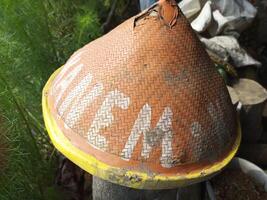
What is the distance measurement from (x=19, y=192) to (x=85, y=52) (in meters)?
0.66

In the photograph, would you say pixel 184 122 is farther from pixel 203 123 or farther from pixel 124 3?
pixel 124 3

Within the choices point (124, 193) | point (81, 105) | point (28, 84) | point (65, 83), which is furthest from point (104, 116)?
point (28, 84)

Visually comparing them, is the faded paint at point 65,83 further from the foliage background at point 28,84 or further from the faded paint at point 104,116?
the foliage background at point 28,84

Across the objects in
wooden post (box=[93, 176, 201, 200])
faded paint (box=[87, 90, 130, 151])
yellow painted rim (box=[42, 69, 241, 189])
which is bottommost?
wooden post (box=[93, 176, 201, 200])

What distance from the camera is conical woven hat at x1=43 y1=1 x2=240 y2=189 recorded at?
122 centimetres

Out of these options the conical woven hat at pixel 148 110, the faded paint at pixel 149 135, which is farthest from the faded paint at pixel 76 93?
the faded paint at pixel 149 135

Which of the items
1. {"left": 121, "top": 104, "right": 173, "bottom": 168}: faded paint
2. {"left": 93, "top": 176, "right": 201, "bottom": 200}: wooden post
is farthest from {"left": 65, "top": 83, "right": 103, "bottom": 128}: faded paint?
{"left": 93, "top": 176, "right": 201, "bottom": 200}: wooden post

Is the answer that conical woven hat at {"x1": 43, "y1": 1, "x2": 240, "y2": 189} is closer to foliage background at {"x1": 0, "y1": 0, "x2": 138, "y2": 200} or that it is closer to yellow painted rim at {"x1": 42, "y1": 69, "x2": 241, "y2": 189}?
yellow painted rim at {"x1": 42, "y1": 69, "x2": 241, "y2": 189}

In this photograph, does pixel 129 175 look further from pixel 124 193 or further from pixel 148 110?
pixel 124 193

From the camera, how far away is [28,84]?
212cm

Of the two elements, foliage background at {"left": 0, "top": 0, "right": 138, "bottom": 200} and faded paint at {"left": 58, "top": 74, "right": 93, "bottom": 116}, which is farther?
foliage background at {"left": 0, "top": 0, "right": 138, "bottom": 200}

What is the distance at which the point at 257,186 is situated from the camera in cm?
207

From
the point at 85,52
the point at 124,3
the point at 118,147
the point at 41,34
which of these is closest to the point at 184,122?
the point at 118,147

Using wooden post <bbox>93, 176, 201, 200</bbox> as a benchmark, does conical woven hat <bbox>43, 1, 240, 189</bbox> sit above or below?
above
